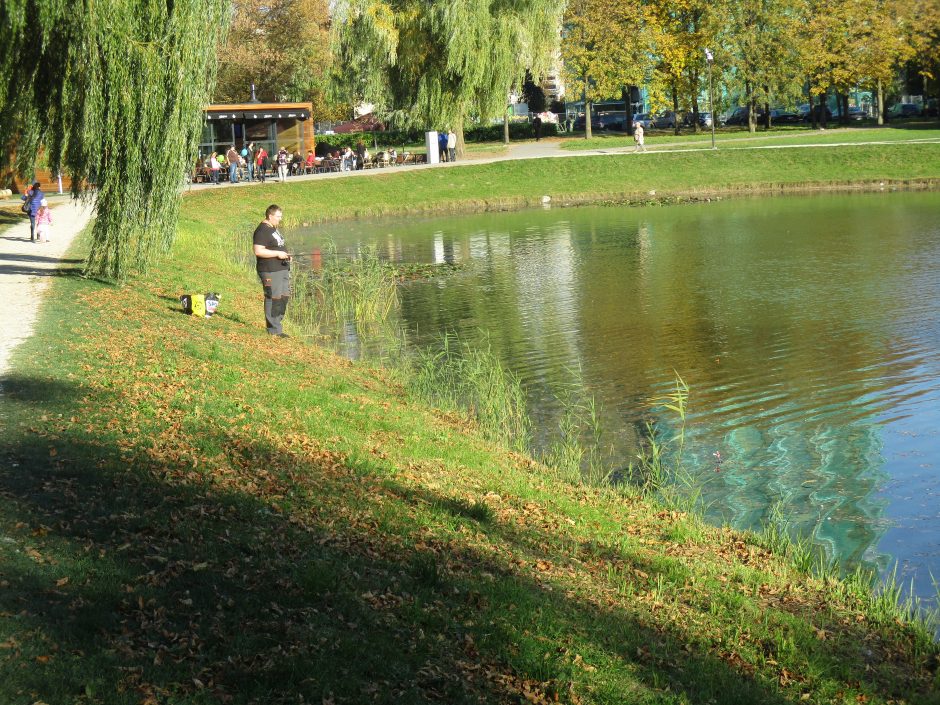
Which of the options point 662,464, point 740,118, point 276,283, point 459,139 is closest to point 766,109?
point 740,118

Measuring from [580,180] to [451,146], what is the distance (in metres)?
8.61

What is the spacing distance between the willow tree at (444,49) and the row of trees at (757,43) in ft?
47.2

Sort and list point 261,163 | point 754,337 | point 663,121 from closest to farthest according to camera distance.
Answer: point 754,337 < point 261,163 < point 663,121

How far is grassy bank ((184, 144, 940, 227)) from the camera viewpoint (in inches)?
1805

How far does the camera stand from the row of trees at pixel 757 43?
65625mm

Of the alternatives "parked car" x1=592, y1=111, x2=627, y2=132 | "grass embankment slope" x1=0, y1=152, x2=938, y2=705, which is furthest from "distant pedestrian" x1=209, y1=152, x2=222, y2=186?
"parked car" x1=592, y1=111, x2=627, y2=132

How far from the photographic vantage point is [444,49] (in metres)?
50.2

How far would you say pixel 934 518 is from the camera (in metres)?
10.5

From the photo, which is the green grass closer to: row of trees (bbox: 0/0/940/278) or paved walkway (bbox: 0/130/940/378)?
paved walkway (bbox: 0/130/940/378)

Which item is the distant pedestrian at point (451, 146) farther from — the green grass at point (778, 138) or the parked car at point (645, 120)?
the parked car at point (645, 120)

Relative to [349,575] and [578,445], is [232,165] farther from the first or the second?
[349,575]

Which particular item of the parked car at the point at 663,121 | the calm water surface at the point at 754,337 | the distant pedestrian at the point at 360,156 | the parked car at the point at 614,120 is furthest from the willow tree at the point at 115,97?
the parked car at the point at 663,121

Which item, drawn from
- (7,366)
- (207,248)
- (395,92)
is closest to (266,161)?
(395,92)

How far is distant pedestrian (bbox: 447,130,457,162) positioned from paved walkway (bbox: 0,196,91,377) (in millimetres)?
23433
